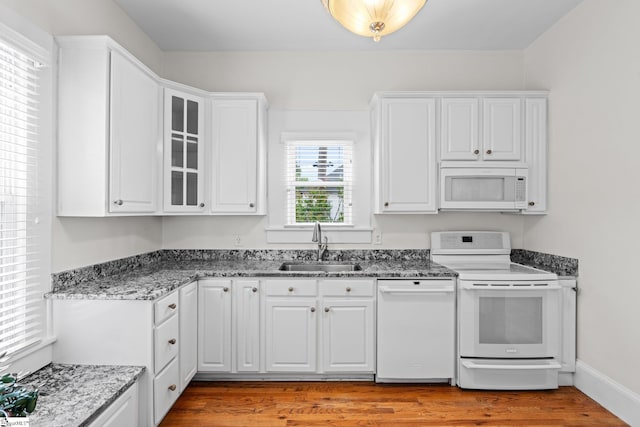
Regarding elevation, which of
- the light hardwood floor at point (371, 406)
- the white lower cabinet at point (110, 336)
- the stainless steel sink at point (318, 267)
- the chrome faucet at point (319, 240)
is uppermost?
the chrome faucet at point (319, 240)

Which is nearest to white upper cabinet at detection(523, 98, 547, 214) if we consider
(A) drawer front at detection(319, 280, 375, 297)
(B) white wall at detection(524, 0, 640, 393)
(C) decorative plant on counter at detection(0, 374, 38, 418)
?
(B) white wall at detection(524, 0, 640, 393)

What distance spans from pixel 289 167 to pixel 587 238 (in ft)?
7.92

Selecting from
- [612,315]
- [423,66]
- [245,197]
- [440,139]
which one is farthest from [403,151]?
[612,315]

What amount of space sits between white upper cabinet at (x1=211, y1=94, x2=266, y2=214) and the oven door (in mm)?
1897

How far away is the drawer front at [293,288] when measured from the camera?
9.43ft

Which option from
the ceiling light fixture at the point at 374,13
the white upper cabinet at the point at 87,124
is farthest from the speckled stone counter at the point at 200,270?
the ceiling light fixture at the point at 374,13

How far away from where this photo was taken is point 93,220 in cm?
247

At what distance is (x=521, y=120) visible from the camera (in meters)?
3.12

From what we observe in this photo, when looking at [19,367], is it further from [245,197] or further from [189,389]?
[245,197]

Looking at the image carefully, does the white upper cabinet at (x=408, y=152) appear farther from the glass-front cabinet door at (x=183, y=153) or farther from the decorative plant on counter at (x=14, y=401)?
the decorative plant on counter at (x=14, y=401)

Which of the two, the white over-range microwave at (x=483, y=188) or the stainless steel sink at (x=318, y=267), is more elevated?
the white over-range microwave at (x=483, y=188)

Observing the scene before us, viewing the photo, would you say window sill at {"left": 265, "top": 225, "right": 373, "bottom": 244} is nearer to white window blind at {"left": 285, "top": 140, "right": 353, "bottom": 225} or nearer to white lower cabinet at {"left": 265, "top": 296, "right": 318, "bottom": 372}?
white window blind at {"left": 285, "top": 140, "right": 353, "bottom": 225}

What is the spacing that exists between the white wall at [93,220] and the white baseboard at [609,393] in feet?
11.5

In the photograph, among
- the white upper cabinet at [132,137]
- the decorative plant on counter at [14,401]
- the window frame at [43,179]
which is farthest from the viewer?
the white upper cabinet at [132,137]
